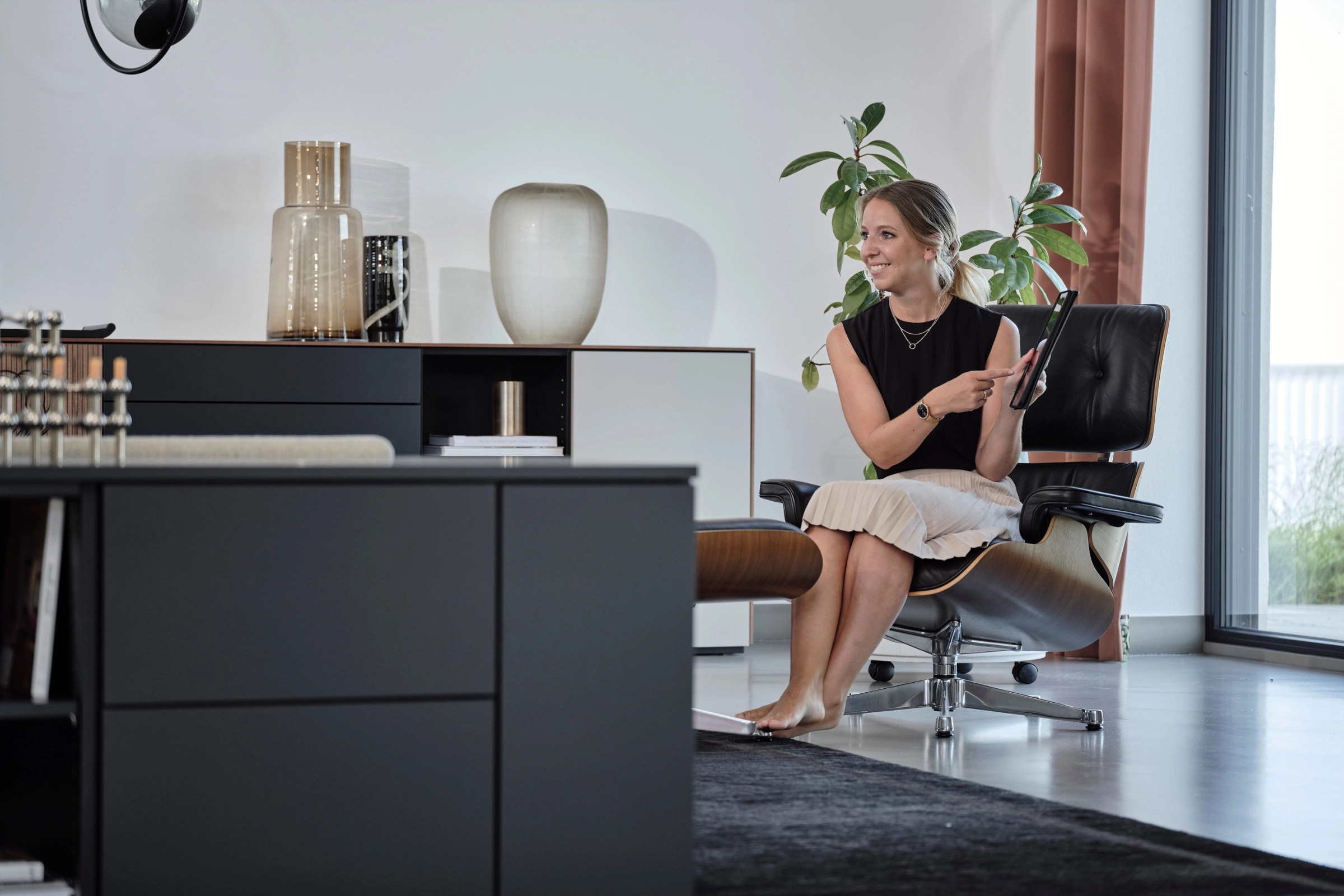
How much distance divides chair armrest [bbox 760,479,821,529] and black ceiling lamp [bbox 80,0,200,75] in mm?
1859

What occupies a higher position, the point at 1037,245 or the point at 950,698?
the point at 1037,245

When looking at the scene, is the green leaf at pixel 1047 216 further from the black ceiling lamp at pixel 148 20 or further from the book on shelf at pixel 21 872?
the book on shelf at pixel 21 872

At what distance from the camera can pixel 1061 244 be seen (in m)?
4.22

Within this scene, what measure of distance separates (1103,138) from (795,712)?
2511 millimetres

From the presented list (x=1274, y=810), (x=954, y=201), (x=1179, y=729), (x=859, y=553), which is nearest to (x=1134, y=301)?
(x=954, y=201)

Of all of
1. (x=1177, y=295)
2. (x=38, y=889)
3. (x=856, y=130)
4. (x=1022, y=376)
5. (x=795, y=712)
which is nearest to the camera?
(x=38, y=889)

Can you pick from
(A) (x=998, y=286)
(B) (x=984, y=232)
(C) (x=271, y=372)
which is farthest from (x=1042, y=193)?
(C) (x=271, y=372)

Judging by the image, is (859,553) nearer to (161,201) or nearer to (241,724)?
(241,724)

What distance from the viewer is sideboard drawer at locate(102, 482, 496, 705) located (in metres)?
1.40

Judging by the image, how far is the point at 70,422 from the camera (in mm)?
1531

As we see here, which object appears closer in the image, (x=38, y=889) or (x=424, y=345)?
(x=38, y=889)

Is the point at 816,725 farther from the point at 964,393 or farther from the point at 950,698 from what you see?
the point at 964,393

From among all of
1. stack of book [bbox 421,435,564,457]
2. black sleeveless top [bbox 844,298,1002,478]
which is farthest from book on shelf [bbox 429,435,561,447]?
black sleeveless top [bbox 844,298,1002,478]

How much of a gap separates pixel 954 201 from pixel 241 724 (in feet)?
13.2
